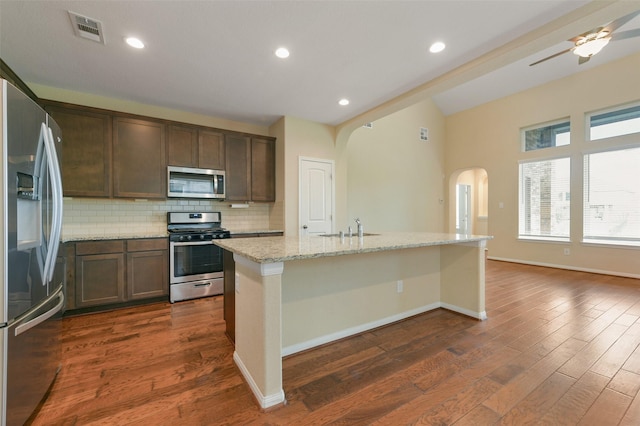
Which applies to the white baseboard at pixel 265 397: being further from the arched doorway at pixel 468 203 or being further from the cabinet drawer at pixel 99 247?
the arched doorway at pixel 468 203

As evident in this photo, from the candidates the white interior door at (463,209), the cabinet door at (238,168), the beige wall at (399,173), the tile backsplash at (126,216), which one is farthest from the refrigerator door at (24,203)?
the white interior door at (463,209)

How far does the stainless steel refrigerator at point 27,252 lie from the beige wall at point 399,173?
13.1ft

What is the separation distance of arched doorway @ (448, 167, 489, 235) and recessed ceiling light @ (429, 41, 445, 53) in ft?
18.0

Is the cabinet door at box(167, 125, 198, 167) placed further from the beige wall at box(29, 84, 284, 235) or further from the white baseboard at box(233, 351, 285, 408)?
the white baseboard at box(233, 351, 285, 408)

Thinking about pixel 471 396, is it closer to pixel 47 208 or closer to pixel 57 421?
pixel 57 421

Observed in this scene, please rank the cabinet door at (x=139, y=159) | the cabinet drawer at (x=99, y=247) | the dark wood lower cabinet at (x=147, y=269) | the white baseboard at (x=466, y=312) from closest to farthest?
the white baseboard at (x=466, y=312), the cabinet drawer at (x=99, y=247), the dark wood lower cabinet at (x=147, y=269), the cabinet door at (x=139, y=159)

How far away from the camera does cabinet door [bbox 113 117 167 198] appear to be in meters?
3.57

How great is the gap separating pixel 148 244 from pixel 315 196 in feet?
8.50

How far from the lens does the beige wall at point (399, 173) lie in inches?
236

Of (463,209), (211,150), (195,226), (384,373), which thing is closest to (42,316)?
(384,373)

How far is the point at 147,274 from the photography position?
3.48 metres

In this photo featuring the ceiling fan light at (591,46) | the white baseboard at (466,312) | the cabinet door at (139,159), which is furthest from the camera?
the cabinet door at (139,159)

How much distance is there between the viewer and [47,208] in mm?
1723

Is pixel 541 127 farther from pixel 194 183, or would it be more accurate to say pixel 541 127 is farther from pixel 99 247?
pixel 99 247
